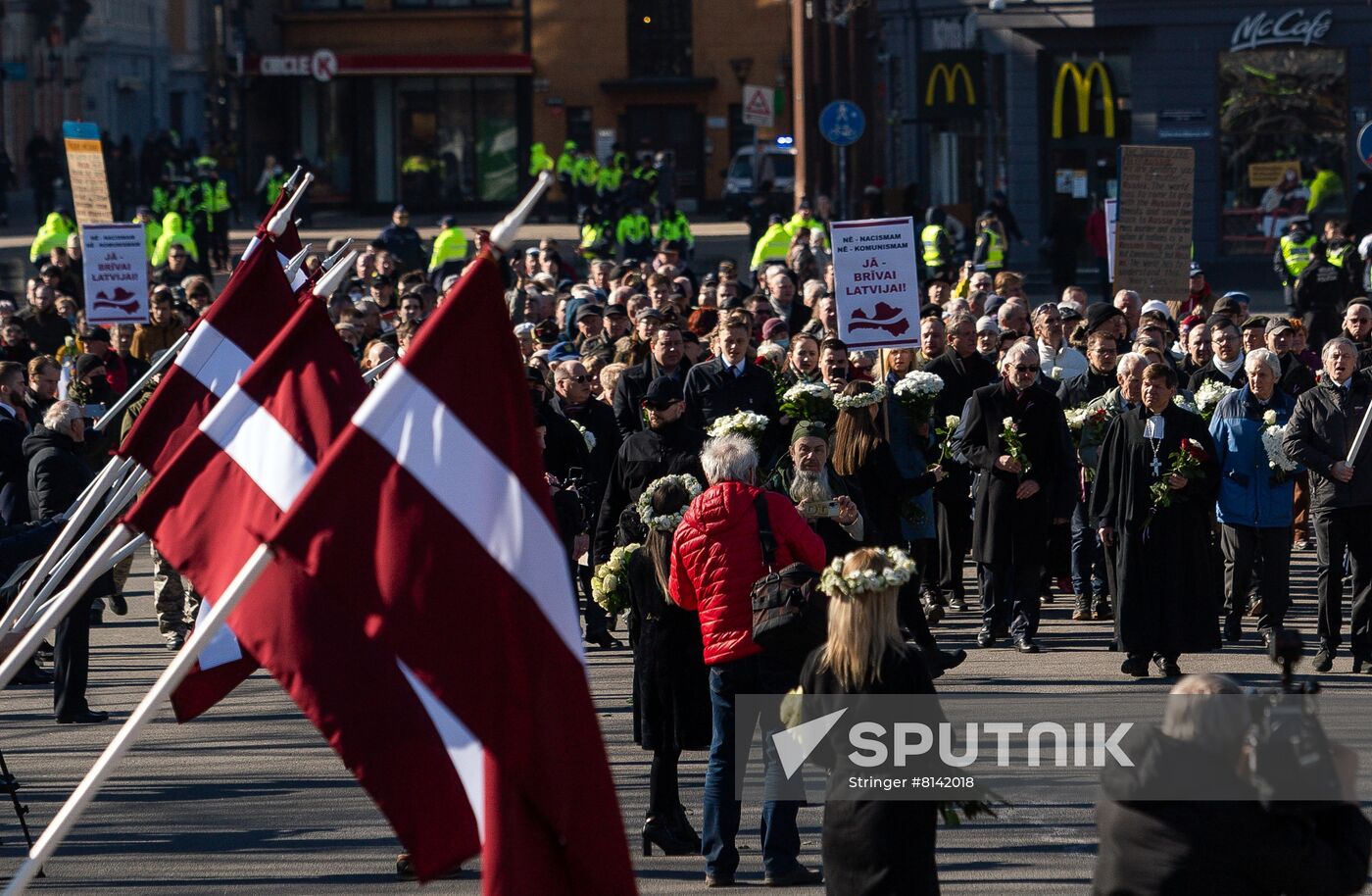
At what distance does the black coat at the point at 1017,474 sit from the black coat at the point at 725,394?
1.23m

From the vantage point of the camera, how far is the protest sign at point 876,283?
16.8 meters

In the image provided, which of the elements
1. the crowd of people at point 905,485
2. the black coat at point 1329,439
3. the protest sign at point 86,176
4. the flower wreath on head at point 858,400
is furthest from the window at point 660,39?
the black coat at point 1329,439

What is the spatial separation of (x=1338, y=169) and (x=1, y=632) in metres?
35.2

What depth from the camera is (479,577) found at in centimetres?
504

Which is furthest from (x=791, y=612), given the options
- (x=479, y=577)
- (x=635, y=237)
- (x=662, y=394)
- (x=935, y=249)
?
(x=635, y=237)

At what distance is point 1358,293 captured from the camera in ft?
84.6

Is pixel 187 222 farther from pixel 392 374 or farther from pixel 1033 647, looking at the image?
pixel 392 374

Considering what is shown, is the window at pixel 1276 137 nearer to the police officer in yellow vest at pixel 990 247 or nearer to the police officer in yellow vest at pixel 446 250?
the police officer in yellow vest at pixel 990 247

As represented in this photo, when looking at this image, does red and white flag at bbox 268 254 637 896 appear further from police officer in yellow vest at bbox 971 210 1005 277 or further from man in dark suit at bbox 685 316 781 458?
police officer in yellow vest at bbox 971 210 1005 277

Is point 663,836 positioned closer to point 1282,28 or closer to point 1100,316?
point 1100,316

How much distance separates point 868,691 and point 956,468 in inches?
299

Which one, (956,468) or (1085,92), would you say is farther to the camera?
(1085,92)

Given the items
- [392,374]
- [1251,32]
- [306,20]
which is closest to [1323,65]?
[1251,32]

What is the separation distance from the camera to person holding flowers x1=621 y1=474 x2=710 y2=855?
9.02m
